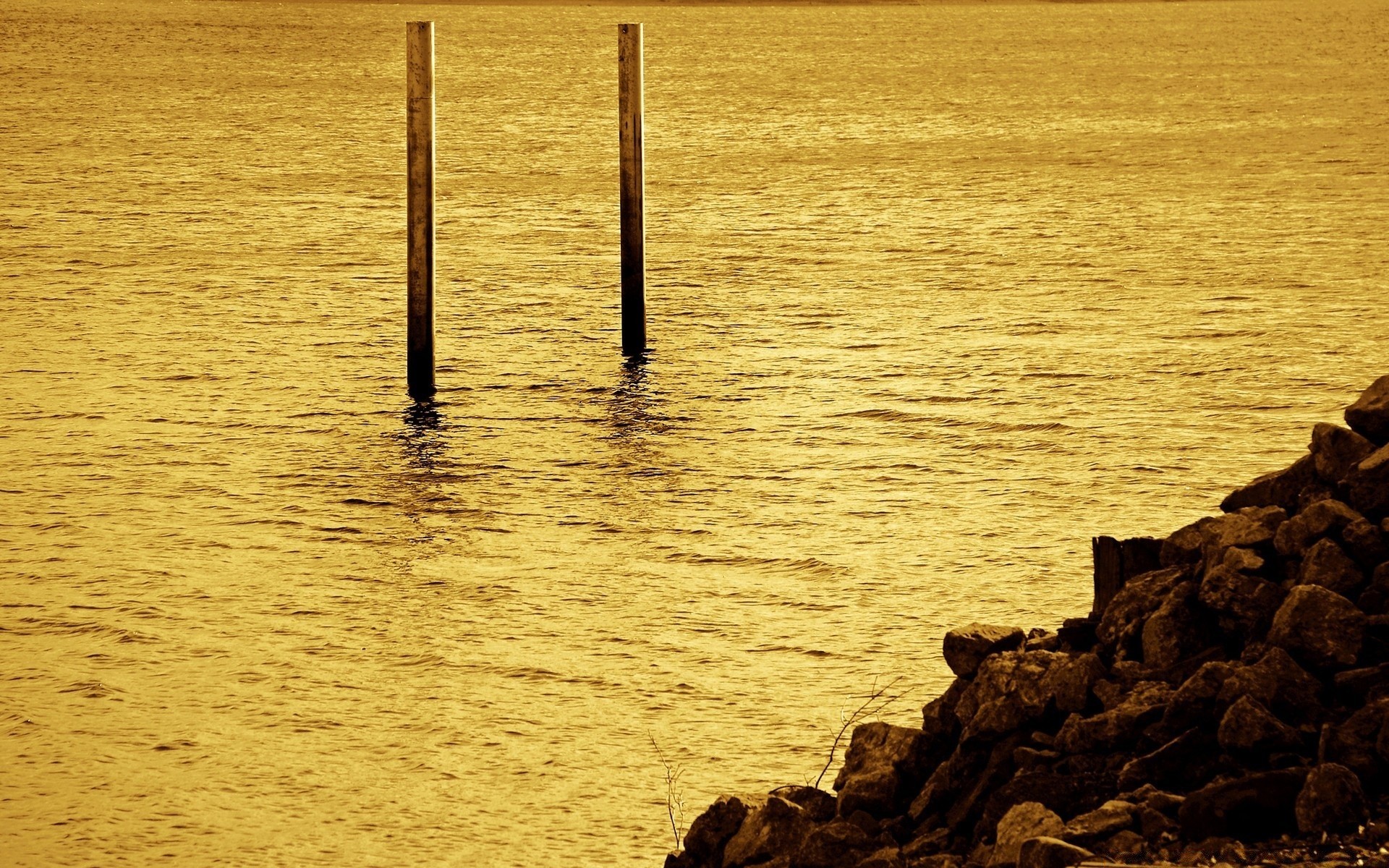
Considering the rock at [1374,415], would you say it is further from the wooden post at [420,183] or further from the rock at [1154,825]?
the wooden post at [420,183]

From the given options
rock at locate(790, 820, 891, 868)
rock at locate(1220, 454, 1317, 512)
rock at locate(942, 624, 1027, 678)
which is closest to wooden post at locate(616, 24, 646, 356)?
rock at locate(942, 624, 1027, 678)

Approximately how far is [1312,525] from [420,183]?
380 inches

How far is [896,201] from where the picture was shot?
26.4 metres

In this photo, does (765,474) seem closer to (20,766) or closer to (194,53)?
(20,766)

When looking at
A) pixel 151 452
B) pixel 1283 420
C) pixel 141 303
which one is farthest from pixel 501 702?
pixel 141 303

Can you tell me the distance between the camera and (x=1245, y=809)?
18.6 ft

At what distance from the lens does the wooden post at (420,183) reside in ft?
48.9

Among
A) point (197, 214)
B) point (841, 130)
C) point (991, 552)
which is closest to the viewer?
point (991, 552)

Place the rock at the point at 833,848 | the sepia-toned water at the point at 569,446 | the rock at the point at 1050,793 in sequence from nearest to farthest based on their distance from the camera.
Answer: the rock at the point at 1050,793
the rock at the point at 833,848
the sepia-toned water at the point at 569,446

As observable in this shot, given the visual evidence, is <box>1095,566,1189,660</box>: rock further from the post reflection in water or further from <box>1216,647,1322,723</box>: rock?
the post reflection in water

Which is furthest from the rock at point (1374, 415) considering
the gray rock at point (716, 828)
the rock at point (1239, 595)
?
the gray rock at point (716, 828)

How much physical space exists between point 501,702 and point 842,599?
2216mm

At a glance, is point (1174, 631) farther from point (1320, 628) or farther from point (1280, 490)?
point (1280, 490)

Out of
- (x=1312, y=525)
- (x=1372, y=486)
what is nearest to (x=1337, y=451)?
(x=1372, y=486)
